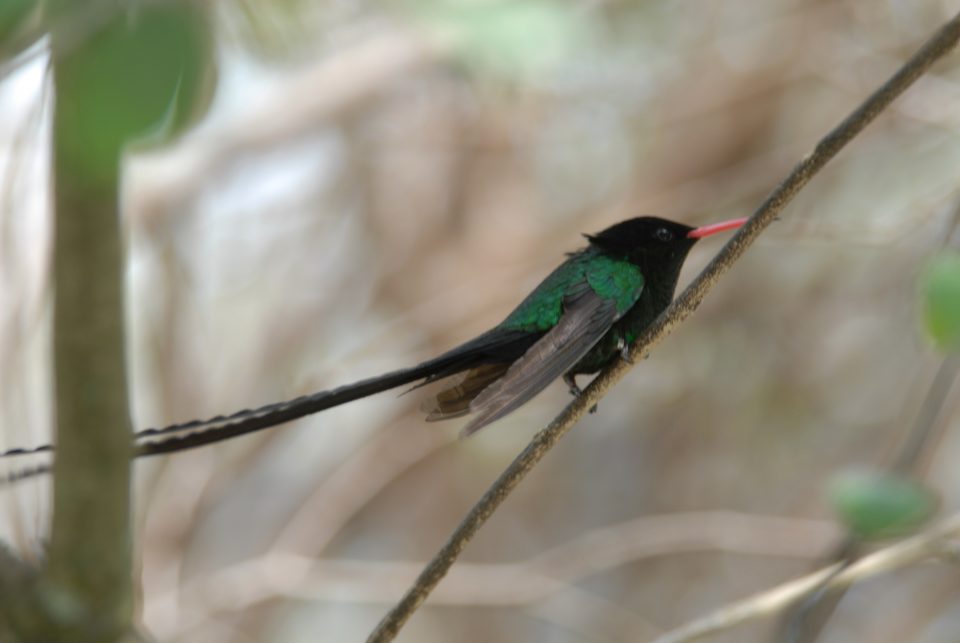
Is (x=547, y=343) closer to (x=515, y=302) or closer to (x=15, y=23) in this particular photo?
(x=15, y=23)

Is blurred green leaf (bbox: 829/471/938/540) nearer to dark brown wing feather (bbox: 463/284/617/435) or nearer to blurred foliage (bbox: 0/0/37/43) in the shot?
dark brown wing feather (bbox: 463/284/617/435)

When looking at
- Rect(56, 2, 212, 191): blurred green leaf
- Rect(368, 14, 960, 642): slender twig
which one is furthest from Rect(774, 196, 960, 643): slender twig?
Rect(56, 2, 212, 191): blurred green leaf

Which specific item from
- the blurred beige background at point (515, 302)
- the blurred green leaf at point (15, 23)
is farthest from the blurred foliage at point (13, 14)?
the blurred beige background at point (515, 302)

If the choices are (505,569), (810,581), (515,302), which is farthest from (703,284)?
(515,302)

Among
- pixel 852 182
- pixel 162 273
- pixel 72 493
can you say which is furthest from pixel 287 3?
pixel 852 182

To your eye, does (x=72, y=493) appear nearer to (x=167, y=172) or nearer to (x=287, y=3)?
(x=287, y=3)
